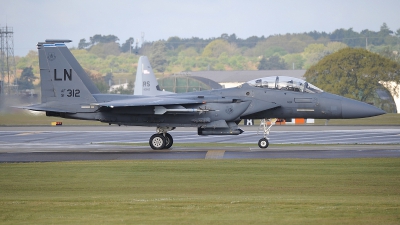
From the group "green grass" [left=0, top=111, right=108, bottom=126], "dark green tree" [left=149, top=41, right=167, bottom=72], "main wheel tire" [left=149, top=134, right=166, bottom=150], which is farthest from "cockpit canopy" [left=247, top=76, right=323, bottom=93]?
"dark green tree" [left=149, top=41, right=167, bottom=72]

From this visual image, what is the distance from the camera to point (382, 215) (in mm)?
10258

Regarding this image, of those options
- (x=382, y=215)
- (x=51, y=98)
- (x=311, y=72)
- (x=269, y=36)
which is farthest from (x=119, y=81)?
(x=382, y=215)

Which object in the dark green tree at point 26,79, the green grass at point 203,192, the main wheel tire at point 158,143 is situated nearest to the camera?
the green grass at point 203,192

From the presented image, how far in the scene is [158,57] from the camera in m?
123

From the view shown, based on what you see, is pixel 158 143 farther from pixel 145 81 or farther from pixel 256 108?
pixel 145 81

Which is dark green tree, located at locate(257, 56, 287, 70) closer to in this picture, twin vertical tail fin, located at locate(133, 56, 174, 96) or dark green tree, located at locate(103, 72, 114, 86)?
dark green tree, located at locate(103, 72, 114, 86)

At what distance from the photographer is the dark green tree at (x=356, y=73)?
6894 centimetres

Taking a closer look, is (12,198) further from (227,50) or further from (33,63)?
(227,50)

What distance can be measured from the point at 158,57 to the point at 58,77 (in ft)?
327

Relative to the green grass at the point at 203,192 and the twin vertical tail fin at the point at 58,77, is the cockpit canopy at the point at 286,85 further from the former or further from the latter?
the twin vertical tail fin at the point at 58,77

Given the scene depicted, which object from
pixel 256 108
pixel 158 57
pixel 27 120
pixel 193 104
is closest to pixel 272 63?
pixel 158 57

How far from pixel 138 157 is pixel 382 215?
12.0 metres

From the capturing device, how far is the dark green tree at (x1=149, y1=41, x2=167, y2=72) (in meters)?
120

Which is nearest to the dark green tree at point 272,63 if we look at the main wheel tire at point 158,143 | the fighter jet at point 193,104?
the fighter jet at point 193,104
